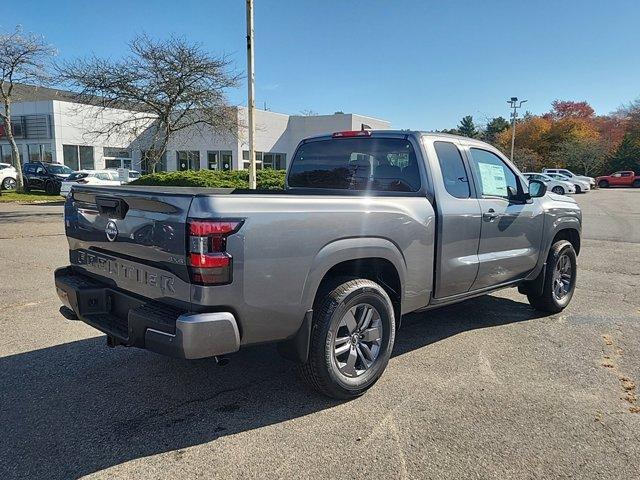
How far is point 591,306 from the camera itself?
6254mm

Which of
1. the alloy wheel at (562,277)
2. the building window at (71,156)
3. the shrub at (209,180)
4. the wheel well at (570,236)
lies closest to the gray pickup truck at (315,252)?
the alloy wheel at (562,277)

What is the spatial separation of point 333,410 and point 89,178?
2150cm

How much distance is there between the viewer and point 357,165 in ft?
15.1

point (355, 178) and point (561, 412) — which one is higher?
point (355, 178)

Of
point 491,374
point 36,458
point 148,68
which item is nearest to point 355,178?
point 491,374

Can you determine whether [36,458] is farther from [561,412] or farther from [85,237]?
[561,412]

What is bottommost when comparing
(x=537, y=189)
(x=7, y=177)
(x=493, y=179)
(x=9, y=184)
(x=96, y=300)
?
(x=9, y=184)

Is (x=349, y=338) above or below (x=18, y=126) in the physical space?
below

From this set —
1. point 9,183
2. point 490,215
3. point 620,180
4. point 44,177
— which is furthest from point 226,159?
point 620,180

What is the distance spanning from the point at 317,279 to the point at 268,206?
597 millimetres

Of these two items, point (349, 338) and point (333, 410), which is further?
point (349, 338)

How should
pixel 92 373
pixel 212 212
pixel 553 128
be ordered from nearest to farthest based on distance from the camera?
1. pixel 212 212
2. pixel 92 373
3. pixel 553 128

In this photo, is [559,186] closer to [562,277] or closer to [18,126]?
[562,277]

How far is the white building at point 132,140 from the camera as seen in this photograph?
32625 mm
